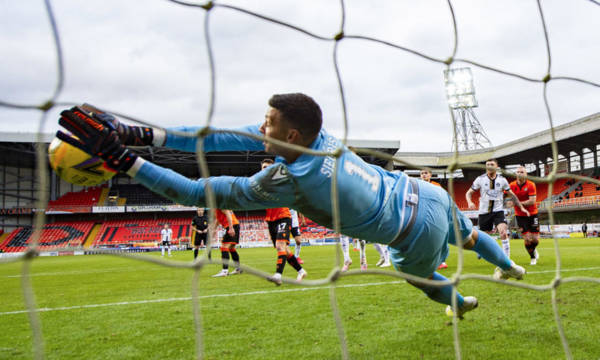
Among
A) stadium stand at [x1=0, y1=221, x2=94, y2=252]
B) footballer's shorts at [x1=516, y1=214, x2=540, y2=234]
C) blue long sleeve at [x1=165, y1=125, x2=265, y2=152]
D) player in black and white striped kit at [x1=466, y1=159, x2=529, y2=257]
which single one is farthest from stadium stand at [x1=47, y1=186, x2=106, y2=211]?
blue long sleeve at [x1=165, y1=125, x2=265, y2=152]

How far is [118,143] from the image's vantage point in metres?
1.82

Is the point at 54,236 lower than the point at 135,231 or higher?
lower

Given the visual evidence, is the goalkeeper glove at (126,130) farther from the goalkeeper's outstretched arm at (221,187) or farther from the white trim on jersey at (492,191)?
the white trim on jersey at (492,191)

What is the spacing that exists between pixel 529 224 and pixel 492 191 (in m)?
0.87

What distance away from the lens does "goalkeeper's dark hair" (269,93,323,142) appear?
6.75ft

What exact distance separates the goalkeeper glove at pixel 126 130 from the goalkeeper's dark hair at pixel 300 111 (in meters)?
0.64

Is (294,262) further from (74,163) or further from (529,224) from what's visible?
(74,163)

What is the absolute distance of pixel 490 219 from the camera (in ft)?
26.1

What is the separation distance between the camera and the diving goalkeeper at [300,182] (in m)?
1.85

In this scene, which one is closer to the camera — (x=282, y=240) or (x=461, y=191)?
(x=282, y=240)

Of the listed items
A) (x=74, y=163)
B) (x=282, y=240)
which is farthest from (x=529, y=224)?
(x=74, y=163)

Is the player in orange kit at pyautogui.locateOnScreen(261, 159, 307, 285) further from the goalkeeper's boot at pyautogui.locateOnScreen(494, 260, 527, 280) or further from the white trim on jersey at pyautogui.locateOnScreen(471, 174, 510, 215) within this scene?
the white trim on jersey at pyautogui.locateOnScreen(471, 174, 510, 215)

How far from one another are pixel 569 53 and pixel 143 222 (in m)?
33.1

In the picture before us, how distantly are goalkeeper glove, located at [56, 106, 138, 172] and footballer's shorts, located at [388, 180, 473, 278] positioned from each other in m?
1.57
